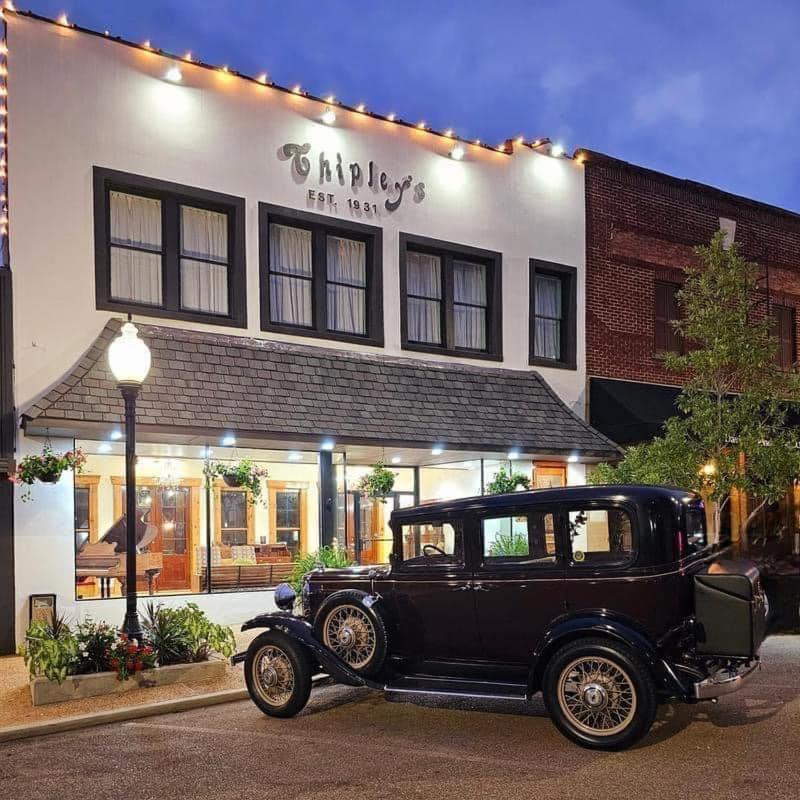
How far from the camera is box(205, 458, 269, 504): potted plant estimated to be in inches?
578

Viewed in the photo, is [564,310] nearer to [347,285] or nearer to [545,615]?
[347,285]

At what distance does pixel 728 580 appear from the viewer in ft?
24.9

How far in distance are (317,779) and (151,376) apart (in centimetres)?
803

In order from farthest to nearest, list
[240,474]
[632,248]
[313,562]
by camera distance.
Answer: [632,248], [240,474], [313,562]

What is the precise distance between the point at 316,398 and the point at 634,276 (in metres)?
8.04

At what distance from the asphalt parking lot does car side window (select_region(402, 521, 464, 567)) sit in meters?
1.39

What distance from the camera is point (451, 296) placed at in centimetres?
1773

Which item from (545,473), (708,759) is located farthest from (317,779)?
(545,473)

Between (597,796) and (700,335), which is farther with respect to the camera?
(700,335)

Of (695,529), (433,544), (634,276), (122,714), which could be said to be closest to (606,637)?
(695,529)

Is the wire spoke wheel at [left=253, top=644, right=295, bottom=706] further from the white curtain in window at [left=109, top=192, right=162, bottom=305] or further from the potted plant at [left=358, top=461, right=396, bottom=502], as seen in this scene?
the potted plant at [left=358, top=461, right=396, bottom=502]

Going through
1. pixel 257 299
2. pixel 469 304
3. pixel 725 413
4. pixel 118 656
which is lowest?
pixel 118 656

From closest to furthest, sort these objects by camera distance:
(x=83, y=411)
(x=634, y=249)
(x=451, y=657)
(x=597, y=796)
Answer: (x=597, y=796)
(x=451, y=657)
(x=83, y=411)
(x=634, y=249)

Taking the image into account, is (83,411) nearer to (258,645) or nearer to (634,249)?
(258,645)
